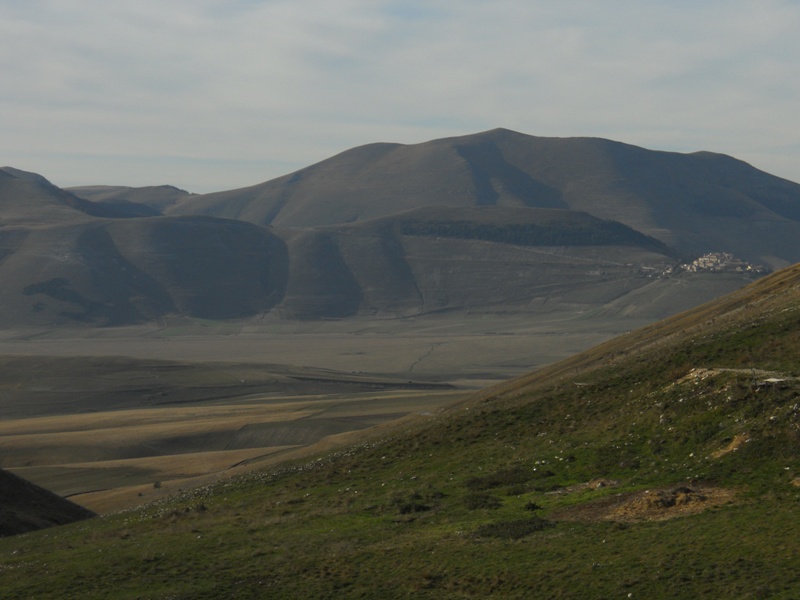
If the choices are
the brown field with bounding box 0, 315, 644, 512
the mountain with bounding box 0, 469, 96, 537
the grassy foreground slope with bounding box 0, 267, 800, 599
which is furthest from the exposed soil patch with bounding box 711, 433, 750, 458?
the brown field with bounding box 0, 315, 644, 512

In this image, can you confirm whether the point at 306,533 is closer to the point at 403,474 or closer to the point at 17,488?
the point at 403,474

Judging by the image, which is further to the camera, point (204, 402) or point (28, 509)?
point (204, 402)

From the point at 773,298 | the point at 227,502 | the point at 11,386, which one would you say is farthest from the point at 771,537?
the point at 11,386

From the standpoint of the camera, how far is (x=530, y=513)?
22000mm

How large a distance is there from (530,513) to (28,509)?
22787mm

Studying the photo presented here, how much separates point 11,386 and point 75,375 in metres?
10.8

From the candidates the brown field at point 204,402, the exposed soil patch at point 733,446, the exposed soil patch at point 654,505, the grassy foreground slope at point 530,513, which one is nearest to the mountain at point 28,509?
the grassy foreground slope at point 530,513

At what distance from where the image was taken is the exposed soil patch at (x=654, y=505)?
20.1 m

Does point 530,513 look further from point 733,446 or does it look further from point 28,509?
point 28,509

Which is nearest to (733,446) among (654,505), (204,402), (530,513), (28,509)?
(654,505)

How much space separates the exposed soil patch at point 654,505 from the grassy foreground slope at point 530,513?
60 mm

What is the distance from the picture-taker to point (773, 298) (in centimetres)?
4503

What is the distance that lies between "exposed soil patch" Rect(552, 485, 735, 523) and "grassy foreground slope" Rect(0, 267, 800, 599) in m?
0.06

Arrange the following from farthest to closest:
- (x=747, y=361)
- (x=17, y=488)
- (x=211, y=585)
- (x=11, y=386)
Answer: (x=11, y=386)
(x=17, y=488)
(x=747, y=361)
(x=211, y=585)
